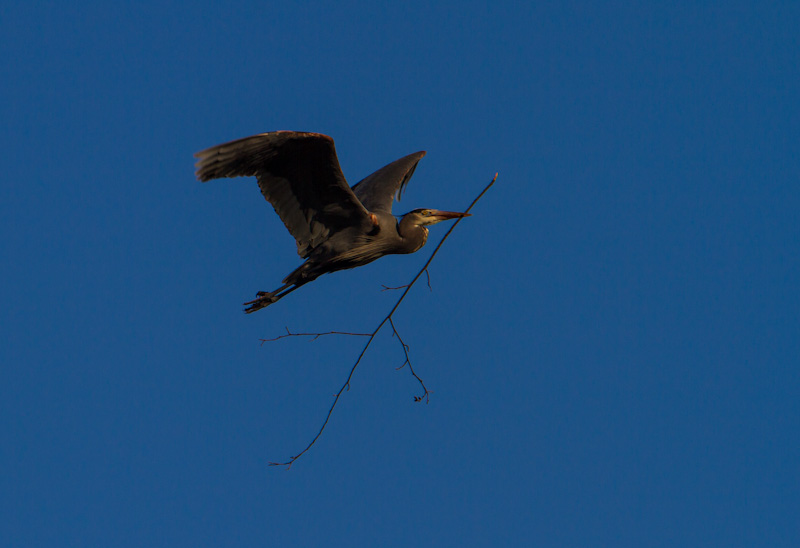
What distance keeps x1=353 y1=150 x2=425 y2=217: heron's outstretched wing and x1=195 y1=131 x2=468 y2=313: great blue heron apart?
0.04 m

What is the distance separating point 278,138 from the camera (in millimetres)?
7391

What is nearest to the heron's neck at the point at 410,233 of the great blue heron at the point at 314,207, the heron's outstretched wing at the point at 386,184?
the great blue heron at the point at 314,207

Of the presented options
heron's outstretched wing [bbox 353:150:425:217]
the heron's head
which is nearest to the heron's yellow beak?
the heron's head

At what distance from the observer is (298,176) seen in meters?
7.94

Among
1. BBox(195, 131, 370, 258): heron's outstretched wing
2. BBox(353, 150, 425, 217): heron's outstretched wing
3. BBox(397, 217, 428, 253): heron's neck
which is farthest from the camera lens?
BBox(353, 150, 425, 217): heron's outstretched wing

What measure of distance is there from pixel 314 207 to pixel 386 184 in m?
1.47

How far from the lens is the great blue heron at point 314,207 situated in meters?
7.40

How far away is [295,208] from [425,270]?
1.97 m

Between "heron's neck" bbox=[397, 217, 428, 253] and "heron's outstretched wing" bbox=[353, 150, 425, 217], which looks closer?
"heron's neck" bbox=[397, 217, 428, 253]

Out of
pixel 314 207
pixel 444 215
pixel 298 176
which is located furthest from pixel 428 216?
pixel 298 176

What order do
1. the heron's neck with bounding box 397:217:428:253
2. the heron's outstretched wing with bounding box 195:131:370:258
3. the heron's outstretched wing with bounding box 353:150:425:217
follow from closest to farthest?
the heron's outstretched wing with bounding box 195:131:370:258
the heron's neck with bounding box 397:217:428:253
the heron's outstretched wing with bounding box 353:150:425:217

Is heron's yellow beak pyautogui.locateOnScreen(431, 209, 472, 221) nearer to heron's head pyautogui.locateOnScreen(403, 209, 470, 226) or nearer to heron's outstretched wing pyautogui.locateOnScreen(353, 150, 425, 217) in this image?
heron's head pyautogui.locateOnScreen(403, 209, 470, 226)

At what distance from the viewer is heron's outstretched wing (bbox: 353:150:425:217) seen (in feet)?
30.1

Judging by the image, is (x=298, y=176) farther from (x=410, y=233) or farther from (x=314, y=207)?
(x=410, y=233)
